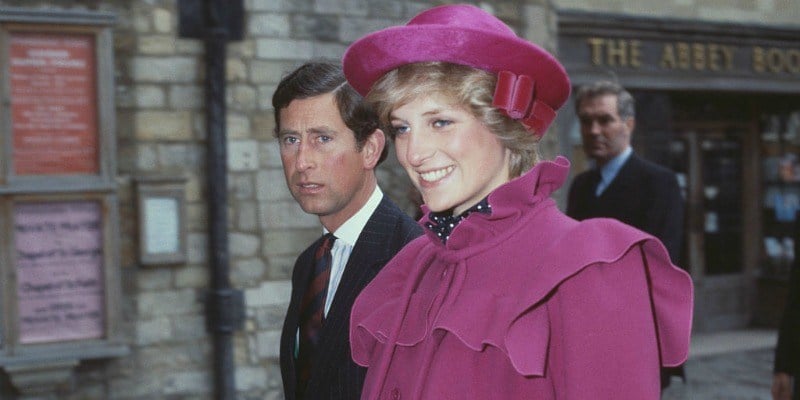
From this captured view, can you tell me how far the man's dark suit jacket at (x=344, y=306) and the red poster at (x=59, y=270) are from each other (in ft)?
12.2

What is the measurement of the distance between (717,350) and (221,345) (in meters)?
5.32

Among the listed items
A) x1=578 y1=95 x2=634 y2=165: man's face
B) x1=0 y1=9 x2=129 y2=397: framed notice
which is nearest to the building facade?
x1=0 y1=9 x2=129 y2=397: framed notice

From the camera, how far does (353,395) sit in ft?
6.66

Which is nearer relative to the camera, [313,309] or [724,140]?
[313,309]

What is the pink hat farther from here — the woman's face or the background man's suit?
the background man's suit

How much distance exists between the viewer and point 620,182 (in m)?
4.26

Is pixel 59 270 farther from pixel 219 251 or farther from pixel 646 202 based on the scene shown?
pixel 646 202

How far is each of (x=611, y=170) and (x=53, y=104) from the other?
10.4ft

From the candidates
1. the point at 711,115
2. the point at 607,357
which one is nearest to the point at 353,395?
the point at 607,357

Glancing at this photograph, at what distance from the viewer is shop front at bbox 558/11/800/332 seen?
8961 millimetres

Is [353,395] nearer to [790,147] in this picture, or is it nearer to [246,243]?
[246,243]

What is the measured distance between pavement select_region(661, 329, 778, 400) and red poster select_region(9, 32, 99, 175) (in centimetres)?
411

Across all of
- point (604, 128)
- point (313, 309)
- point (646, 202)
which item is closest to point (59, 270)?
point (604, 128)

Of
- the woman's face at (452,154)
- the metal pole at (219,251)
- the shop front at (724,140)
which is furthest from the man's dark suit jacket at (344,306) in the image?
the shop front at (724,140)
